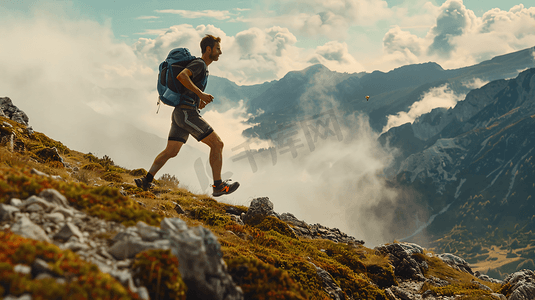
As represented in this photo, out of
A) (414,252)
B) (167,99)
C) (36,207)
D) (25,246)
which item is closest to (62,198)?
(36,207)

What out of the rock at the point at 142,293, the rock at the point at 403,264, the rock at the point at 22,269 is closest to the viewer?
the rock at the point at 22,269

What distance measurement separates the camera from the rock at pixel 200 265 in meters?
3.29

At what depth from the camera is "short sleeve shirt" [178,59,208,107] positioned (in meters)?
6.62

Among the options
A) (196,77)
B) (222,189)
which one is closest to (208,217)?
(222,189)

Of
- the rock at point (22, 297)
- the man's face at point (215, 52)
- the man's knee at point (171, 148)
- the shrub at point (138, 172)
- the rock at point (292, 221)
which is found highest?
the man's face at point (215, 52)

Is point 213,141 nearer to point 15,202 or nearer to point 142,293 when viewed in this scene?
point 15,202

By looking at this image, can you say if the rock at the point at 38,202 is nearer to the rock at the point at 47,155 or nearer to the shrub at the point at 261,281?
the shrub at the point at 261,281

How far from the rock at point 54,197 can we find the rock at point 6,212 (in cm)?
35

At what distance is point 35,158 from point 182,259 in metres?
10.3

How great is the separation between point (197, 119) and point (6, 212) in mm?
4176

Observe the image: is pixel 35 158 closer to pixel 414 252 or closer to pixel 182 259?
pixel 182 259

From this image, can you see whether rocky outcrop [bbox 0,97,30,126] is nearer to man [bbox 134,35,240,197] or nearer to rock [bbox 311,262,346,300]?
man [bbox 134,35,240,197]

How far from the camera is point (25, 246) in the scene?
251 cm

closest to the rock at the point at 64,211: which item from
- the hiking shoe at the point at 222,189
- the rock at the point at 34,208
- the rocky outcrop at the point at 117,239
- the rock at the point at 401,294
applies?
the rocky outcrop at the point at 117,239
